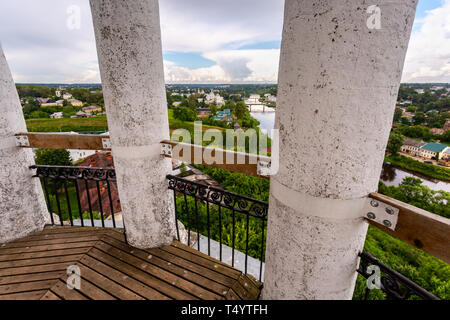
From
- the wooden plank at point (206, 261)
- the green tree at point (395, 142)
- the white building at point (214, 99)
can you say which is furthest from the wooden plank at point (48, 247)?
the green tree at point (395, 142)

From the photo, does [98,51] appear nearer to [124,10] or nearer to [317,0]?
[124,10]

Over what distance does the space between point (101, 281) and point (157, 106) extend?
5.83 feet

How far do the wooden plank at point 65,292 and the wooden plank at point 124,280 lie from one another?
0.87ft

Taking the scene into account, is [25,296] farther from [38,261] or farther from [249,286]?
[249,286]

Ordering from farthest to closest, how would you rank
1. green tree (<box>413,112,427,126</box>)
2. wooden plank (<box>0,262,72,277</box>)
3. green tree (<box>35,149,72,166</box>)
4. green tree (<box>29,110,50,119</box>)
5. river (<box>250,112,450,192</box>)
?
1. green tree (<box>29,110,50,119</box>)
2. green tree (<box>413,112,427,126</box>)
3. river (<box>250,112,450,192</box>)
4. green tree (<box>35,149,72,166</box>)
5. wooden plank (<box>0,262,72,277</box>)

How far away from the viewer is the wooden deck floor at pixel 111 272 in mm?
2055

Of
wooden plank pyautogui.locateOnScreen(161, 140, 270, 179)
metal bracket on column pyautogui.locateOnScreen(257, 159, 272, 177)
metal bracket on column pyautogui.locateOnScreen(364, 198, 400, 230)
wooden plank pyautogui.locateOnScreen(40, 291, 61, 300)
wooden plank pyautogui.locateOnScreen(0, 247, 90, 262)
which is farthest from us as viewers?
wooden plank pyautogui.locateOnScreen(0, 247, 90, 262)

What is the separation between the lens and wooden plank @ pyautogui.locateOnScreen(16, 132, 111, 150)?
2594 mm

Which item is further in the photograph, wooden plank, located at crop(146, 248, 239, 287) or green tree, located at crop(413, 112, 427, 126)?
green tree, located at crop(413, 112, 427, 126)

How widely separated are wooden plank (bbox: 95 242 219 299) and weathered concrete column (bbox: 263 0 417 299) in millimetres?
948

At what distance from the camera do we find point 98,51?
2104mm

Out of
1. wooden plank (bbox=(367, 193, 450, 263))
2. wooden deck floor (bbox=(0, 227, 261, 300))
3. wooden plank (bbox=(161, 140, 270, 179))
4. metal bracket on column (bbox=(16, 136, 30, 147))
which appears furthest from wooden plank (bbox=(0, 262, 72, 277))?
wooden plank (bbox=(367, 193, 450, 263))

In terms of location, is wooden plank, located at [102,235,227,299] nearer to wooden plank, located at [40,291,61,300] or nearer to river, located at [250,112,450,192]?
wooden plank, located at [40,291,61,300]

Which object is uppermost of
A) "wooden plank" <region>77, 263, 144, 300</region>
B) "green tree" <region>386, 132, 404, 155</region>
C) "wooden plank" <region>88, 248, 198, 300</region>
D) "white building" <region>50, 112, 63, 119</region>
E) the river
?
Result: "wooden plank" <region>77, 263, 144, 300</region>
